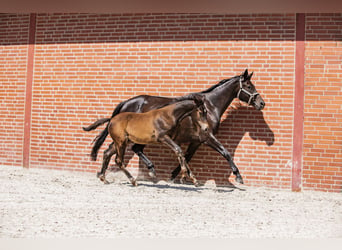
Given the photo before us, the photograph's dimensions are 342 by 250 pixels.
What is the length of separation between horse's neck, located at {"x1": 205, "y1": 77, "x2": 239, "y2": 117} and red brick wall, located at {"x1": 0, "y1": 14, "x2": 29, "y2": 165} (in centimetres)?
468

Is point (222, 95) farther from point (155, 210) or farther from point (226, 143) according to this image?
point (155, 210)

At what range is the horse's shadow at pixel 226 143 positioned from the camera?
853 cm

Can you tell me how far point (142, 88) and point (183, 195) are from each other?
2.88 meters

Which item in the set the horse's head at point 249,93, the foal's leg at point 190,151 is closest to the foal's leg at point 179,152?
the foal's leg at point 190,151

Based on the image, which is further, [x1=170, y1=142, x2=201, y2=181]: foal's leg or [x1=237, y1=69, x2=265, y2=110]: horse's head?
[x1=170, y1=142, x2=201, y2=181]: foal's leg

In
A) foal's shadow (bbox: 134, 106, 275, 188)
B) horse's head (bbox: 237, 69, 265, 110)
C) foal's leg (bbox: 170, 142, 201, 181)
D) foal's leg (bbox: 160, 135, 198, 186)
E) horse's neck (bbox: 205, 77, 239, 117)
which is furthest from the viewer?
foal's shadow (bbox: 134, 106, 275, 188)

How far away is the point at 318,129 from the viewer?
8.24 meters

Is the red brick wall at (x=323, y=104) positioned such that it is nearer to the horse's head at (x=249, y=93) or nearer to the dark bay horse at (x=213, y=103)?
the horse's head at (x=249, y=93)

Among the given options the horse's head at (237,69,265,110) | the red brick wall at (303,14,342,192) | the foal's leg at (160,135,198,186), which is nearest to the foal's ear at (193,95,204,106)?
the foal's leg at (160,135,198,186)

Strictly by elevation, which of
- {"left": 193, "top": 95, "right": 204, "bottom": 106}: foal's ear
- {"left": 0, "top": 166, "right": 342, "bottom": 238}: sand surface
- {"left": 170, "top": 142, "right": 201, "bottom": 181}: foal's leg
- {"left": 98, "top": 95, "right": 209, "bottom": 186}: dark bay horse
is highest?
{"left": 193, "top": 95, "right": 204, "bottom": 106}: foal's ear

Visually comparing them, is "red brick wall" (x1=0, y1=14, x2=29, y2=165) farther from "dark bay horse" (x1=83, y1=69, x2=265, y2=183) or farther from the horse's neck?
the horse's neck

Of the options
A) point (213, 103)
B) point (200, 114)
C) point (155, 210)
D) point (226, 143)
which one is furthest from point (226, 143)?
point (155, 210)

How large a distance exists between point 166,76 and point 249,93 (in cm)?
184

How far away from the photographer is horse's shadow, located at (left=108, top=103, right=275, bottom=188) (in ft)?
28.0
